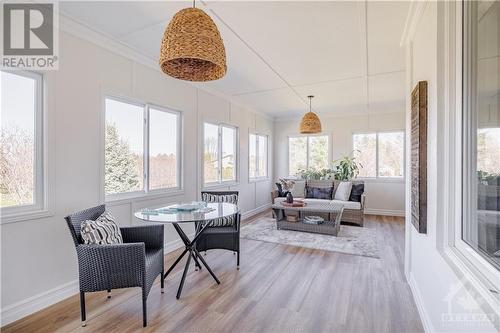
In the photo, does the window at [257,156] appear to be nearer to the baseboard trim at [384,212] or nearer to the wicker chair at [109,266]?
the baseboard trim at [384,212]

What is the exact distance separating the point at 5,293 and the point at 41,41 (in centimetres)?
221

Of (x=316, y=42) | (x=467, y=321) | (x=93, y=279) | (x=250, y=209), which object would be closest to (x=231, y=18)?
(x=316, y=42)

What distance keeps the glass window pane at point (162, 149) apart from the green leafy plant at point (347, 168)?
13.8ft

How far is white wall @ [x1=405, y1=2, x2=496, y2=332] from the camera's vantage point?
1.29 m

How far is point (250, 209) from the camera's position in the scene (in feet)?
20.2

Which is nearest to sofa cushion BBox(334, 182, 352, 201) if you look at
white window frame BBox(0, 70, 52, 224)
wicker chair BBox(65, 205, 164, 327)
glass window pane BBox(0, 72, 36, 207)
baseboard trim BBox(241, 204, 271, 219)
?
baseboard trim BBox(241, 204, 271, 219)

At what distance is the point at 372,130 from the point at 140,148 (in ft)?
18.4

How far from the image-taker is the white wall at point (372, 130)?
244 inches

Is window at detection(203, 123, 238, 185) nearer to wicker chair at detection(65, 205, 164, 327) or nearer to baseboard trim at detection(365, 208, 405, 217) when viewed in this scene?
wicker chair at detection(65, 205, 164, 327)

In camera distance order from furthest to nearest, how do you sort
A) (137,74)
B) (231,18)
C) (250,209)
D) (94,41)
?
(250,209)
(137,74)
(94,41)
(231,18)

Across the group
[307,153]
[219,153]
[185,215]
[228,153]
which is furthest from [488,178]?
[307,153]

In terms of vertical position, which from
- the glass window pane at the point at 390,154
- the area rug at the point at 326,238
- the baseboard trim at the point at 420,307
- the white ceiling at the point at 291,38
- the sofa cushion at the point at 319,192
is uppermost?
the white ceiling at the point at 291,38

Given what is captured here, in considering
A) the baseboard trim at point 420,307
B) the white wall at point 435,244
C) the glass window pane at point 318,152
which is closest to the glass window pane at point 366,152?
the glass window pane at point 318,152

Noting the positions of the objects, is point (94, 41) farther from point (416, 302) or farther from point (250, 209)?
point (250, 209)
